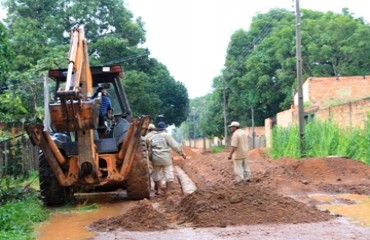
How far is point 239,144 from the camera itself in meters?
13.3

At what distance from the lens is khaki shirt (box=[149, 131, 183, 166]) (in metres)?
13.0

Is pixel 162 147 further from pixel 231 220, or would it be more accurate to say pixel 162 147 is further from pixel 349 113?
pixel 349 113

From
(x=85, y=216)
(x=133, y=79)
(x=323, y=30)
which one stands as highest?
(x=323, y=30)

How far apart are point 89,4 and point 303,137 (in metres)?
18.0

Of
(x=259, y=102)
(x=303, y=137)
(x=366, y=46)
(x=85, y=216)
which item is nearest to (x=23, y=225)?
(x=85, y=216)

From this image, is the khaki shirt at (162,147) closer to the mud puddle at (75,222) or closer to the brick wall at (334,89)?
the mud puddle at (75,222)

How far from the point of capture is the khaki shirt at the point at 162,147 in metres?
13.0

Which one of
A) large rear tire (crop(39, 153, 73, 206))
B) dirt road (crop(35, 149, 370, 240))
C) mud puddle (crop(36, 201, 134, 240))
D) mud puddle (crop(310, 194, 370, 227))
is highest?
large rear tire (crop(39, 153, 73, 206))

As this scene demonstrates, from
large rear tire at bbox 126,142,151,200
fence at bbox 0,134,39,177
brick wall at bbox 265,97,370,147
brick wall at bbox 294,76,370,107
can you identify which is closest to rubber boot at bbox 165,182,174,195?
large rear tire at bbox 126,142,151,200

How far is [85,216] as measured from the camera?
10039 mm

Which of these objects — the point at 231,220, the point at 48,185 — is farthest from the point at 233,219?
the point at 48,185

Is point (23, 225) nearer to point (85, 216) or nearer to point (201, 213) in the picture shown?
point (85, 216)

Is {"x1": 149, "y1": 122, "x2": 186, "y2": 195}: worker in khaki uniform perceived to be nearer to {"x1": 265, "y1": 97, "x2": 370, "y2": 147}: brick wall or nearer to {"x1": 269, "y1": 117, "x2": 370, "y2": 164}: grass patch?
{"x1": 269, "y1": 117, "x2": 370, "y2": 164}: grass patch

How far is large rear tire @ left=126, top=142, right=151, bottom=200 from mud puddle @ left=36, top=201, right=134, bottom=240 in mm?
291
